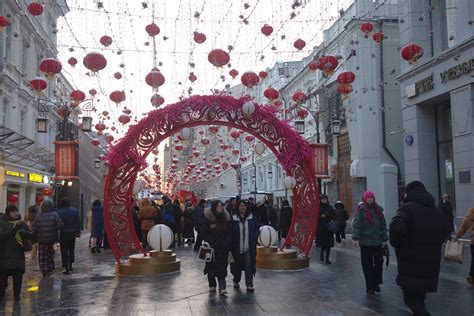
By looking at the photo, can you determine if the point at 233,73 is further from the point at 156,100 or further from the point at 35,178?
the point at 35,178

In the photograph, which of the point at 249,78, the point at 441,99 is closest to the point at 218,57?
the point at 249,78

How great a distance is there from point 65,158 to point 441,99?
43.2 ft

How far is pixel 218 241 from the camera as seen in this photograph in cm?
887

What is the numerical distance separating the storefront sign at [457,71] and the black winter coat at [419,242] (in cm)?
1126

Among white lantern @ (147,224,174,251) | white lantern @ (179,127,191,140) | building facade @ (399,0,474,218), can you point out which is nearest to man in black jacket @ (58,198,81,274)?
white lantern @ (147,224,174,251)

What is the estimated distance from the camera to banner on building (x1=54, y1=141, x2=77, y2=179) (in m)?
15.3

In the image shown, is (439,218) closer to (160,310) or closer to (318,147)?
(160,310)

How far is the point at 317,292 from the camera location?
9273mm

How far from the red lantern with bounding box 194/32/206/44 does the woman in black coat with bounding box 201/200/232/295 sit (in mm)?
5019

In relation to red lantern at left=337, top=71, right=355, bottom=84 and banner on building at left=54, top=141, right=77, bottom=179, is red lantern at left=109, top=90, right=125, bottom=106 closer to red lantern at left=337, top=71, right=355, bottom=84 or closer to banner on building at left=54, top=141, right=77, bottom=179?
banner on building at left=54, top=141, right=77, bottom=179

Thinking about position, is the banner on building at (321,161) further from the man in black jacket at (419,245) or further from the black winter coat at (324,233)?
the man in black jacket at (419,245)

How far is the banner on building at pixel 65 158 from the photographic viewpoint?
15328mm

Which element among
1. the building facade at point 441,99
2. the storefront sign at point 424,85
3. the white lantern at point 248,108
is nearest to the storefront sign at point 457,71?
the building facade at point 441,99

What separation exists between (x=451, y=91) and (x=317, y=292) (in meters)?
10.7
